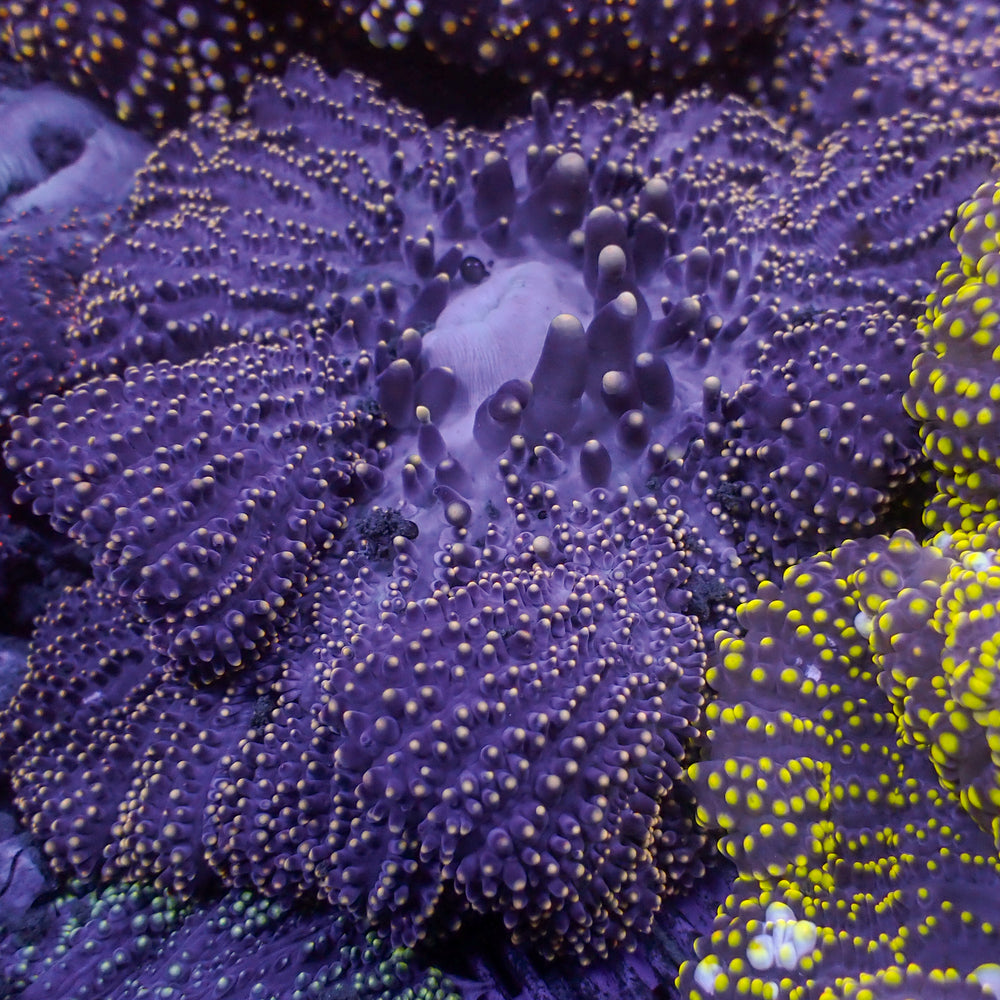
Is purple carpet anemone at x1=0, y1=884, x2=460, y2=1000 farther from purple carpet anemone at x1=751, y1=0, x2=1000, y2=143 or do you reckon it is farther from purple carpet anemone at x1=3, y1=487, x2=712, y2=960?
purple carpet anemone at x1=751, y1=0, x2=1000, y2=143

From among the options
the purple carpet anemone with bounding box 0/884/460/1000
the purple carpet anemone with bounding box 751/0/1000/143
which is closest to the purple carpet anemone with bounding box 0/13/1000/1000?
the purple carpet anemone with bounding box 0/884/460/1000

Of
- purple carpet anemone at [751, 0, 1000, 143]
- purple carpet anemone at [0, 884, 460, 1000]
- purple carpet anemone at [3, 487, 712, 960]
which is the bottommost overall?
purple carpet anemone at [0, 884, 460, 1000]

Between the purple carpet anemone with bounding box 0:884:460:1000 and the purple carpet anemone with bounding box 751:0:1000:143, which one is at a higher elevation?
the purple carpet anemone with bounding box 751:0:1000:143

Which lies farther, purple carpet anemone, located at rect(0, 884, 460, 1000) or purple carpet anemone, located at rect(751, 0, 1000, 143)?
purple carpet anemone, located at rect(751, 0, 1000, 143)

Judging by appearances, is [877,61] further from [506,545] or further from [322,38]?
[506,545]

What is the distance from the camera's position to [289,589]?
268 centimetres

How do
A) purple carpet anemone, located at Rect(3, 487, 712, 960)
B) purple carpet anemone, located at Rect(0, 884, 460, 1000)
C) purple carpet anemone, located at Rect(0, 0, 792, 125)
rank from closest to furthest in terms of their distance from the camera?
purple carpet anemone, located at Rect(3, 487, 712, 960) → purple carpet anemone, located at Rect(0, 884, 460, 1000) → purple carpet anemone, located at Rect(0, 0, 792, 125)

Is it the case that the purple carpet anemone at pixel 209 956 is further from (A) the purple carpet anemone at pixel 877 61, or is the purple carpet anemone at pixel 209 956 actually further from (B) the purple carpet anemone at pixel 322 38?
(A) the purple carpet anemone at pixel 877 61

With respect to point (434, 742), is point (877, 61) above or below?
above

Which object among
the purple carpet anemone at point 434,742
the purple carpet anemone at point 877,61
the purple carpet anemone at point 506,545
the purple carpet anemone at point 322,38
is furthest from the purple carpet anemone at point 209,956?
the purple carpet anemone at point 877,61

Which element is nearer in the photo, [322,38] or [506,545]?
[506,545]

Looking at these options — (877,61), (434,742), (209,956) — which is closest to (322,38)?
(877,61)

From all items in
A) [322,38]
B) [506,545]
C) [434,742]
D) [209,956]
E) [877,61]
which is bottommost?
[209,956]

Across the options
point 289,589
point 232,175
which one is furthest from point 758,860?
point 232,175
